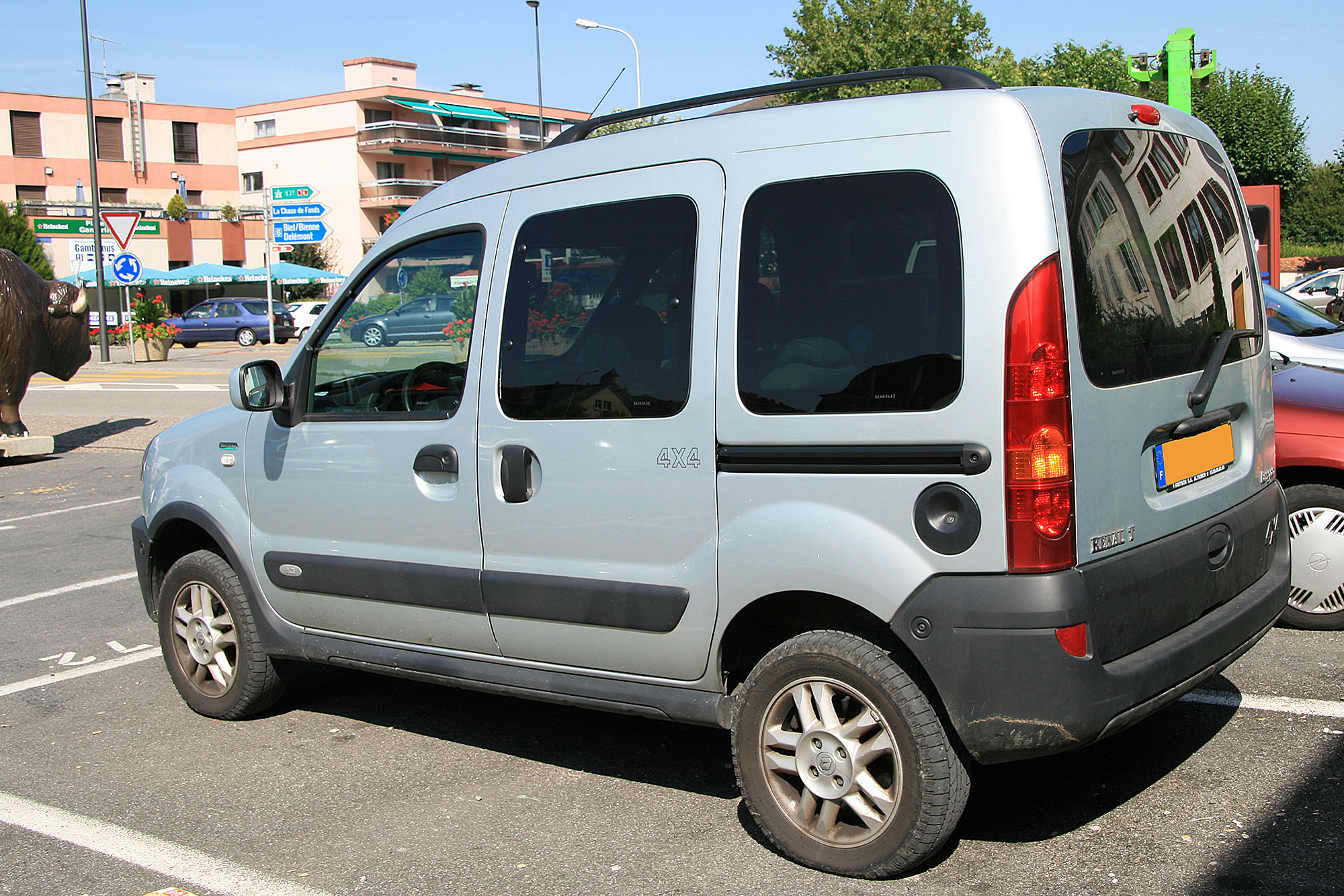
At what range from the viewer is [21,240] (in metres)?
47.2

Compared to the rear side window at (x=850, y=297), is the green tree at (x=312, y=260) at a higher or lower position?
higher

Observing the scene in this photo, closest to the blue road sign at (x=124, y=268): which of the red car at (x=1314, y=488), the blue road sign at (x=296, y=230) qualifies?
the blue road sign at (x=296, y=230)

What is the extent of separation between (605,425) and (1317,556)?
335 centimetres

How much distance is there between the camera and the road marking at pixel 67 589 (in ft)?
23.1

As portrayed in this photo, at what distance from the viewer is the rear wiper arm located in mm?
3422

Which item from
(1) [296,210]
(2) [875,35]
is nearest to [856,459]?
(1) [296,210]

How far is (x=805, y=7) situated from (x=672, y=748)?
50563 millimetres

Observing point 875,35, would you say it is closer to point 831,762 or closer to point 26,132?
point 26,132

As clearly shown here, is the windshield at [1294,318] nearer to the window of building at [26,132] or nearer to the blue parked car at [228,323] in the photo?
the blue parked car at [228,323]

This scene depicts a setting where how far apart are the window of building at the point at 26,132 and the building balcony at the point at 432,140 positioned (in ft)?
54.2

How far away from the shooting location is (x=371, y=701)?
5.13 m

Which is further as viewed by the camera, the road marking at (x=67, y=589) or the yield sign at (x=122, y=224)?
the yield sign at (x=122, y=224)

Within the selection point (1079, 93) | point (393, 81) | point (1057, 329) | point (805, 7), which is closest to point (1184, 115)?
point (1079, 93)

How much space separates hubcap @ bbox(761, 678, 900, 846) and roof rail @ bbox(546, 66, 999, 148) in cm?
164
